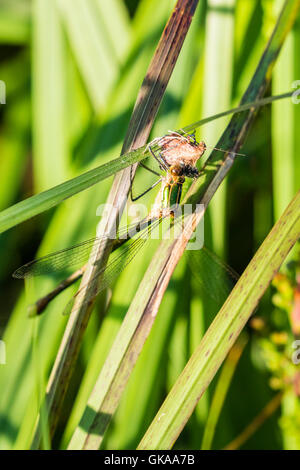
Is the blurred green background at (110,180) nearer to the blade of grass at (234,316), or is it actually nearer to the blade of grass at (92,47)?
the blade of grass at (92,47)

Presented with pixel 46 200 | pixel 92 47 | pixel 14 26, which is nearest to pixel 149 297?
pixel 46 200

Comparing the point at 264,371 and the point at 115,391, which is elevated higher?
the point at 115,391

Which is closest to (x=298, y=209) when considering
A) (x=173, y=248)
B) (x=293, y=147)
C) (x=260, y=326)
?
(x=173, y=248)

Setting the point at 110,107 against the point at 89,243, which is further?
the point at 110,107

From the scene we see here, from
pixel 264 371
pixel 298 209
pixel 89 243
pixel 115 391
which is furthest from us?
pixel 264 371

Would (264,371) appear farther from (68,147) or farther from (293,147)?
(68,147)

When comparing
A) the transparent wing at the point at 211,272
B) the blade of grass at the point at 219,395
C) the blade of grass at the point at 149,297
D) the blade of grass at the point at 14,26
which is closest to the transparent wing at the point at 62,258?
the blade of grass at the point at 149,297

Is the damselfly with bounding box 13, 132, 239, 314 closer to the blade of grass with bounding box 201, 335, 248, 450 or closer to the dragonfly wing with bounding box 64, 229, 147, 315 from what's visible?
the dragonfly wing with bounding box 64, 229, 147, 315
